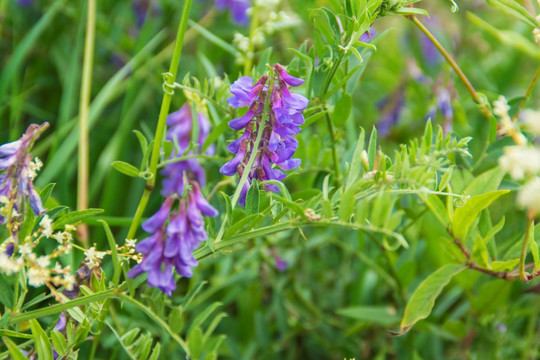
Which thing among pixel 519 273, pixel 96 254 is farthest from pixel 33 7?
pixel 519 273

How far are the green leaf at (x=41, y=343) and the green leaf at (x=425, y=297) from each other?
1.60ft

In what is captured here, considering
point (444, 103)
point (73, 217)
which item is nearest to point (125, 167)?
point (73, 217)

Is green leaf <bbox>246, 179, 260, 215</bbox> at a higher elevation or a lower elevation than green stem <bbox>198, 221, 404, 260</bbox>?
higher

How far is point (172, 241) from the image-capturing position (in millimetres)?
739

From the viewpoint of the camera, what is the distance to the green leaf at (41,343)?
2.58 ft

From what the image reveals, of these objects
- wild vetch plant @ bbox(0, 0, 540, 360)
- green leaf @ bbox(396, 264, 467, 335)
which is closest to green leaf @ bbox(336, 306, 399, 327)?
wild vetch plant @ bbox(0, 0, 540, 360)

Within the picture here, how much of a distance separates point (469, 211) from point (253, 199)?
33cm

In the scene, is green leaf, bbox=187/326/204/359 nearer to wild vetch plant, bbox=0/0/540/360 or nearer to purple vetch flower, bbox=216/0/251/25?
wild vetch plant, bbox=0/0/540/360

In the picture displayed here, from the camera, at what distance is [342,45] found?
917mm

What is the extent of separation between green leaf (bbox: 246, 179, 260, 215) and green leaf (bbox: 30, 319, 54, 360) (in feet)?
1.00

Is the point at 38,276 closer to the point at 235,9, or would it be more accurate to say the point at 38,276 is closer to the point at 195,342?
the point at 195,342

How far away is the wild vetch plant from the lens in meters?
0.79

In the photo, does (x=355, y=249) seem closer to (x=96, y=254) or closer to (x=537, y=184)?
(x=96, y=254)

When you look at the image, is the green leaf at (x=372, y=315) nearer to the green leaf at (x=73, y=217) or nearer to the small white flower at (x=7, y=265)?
the green leaf at (x=73, y=217)
